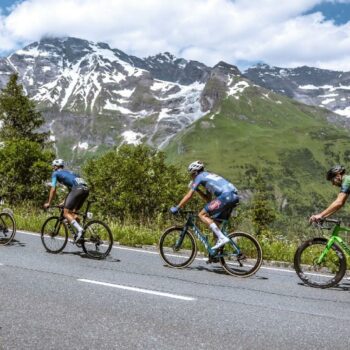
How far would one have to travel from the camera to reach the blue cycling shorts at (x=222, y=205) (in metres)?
10.9

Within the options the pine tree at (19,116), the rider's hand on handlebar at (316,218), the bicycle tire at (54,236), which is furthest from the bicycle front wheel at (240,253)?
the pine tree at (19,116)

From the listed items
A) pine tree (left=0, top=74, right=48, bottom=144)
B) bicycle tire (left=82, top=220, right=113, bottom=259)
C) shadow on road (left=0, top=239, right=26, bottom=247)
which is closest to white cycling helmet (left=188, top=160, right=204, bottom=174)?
bicycle tire (left=82, top=220, right=113, bottom=259)

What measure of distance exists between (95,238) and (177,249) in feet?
7.33

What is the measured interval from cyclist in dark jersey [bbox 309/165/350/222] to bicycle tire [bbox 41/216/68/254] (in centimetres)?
673

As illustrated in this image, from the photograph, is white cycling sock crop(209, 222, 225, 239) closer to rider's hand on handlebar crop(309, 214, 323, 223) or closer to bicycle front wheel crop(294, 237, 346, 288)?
bicycle front wheel crop(294, 237, 346, 288)

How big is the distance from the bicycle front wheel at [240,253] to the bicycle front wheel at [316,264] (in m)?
0.94

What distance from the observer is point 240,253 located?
1073 centimetres

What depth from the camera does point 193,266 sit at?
460 inches

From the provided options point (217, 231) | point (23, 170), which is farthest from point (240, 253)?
point (23, 170)

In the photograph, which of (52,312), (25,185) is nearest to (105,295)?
(52,312)

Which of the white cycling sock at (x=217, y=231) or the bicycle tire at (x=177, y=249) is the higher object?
the white cycling sock at (x=217, y=231)

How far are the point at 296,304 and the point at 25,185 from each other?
34.5 meters

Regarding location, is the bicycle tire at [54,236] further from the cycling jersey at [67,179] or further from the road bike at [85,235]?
the cycling jersey at [67,179]

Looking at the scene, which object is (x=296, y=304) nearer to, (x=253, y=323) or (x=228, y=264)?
(x=253, y=323)
